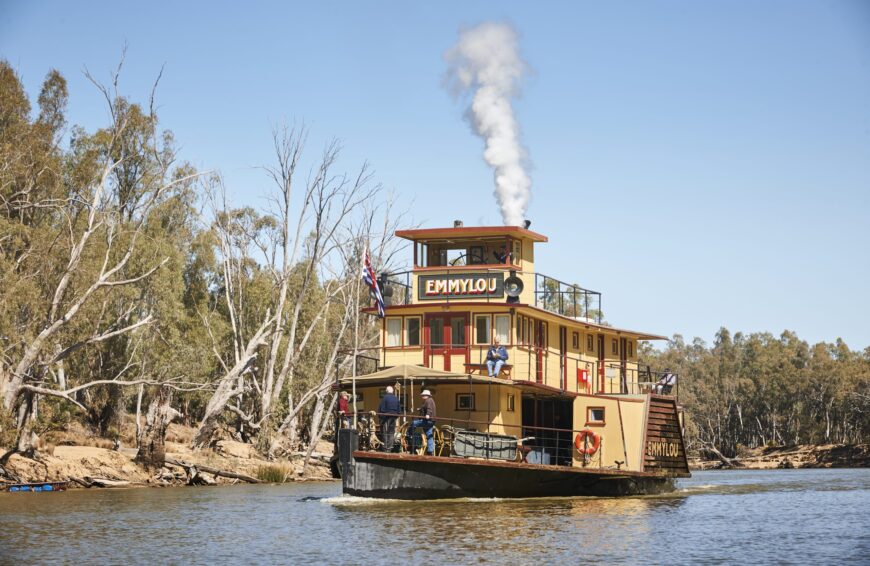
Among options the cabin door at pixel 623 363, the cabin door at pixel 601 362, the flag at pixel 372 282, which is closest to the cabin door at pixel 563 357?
the cabin door at pixel 601 362

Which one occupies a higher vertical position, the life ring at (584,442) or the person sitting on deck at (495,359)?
the person sitting on deck at (495,359)

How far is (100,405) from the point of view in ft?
148

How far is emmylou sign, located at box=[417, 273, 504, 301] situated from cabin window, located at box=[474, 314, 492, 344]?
1.70 ft

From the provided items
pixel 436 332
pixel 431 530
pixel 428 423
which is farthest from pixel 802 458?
pixel 431 530

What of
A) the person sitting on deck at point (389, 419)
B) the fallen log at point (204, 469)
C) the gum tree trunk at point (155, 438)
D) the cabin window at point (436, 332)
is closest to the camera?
the person sitting on deck at point (389, 419)

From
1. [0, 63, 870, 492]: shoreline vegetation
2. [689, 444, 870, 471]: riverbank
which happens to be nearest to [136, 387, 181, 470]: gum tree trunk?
[0, 63, 870, 492]: shoreline vegetation

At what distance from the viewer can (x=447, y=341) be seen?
90.6 feet

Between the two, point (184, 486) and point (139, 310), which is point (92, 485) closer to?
point (184, 486)

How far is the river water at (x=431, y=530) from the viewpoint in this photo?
56.5 ft

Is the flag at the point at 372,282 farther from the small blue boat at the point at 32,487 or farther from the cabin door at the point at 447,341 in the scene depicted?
the small blue boat at the point at 32,487

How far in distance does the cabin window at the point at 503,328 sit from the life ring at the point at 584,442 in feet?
10.5

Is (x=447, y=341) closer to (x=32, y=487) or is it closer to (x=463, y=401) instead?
(x=463, y=401)

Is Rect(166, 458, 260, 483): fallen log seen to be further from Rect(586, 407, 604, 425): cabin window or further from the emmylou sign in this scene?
Rect(586, 407, 604, 425): cabin window

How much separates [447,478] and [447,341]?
4077mm
